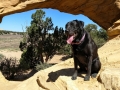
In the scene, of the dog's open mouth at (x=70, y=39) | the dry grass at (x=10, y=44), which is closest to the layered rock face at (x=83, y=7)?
the dog's open mouth at (x=70, y=39)

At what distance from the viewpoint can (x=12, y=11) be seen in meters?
10.7

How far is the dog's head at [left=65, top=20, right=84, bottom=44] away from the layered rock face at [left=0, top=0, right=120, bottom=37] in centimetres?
679

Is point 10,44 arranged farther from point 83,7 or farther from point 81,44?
point 81,44

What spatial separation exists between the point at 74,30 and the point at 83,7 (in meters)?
9.33

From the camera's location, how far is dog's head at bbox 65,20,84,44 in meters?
4.28

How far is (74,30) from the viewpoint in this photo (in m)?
4.32

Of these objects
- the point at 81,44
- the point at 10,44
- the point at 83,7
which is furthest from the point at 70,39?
the point at 10,44

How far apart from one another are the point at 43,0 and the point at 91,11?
4.26 m

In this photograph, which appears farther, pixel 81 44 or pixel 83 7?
pixel 83 7

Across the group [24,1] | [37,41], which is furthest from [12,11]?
[37,41]

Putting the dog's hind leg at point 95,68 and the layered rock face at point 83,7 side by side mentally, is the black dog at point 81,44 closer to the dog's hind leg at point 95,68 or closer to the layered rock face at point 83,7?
the dog's hind leg at point 95,68

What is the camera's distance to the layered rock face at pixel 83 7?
10648 millimetres

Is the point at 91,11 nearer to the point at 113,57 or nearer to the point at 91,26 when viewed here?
the point at 113,57

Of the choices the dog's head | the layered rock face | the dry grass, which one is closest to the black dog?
the dog's head
